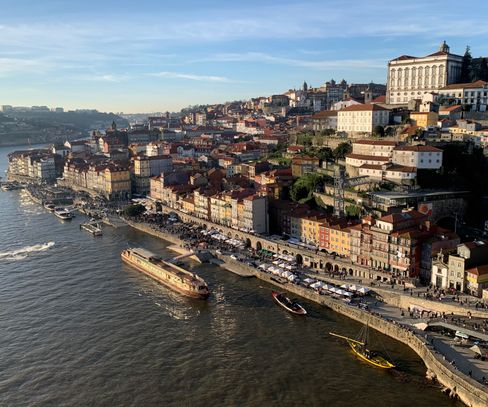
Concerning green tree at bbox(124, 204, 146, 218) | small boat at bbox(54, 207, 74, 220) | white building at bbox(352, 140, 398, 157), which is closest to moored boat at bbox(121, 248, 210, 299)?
green tree at bbox(124, 204, 146, 218)

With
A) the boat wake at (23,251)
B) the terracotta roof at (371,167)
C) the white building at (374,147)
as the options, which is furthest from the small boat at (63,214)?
the terracotta roof at (371,167)

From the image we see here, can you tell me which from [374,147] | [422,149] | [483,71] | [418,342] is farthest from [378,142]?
[418,342]

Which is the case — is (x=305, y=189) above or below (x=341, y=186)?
below

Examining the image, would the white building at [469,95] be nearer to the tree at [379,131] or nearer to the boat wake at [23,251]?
the tree at [379,131]

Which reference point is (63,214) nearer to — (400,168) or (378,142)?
(378,142)

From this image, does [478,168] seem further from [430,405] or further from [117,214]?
[117,214]

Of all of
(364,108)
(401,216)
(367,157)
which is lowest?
(401,216)

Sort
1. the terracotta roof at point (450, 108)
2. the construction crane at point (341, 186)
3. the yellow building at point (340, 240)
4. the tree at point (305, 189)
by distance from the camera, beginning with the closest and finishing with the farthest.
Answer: the yellow building at point (340, 240) < the construction crane at point (341, 186) < the tree at point (305, 189) < the terracotta roof at point (450, 108)
